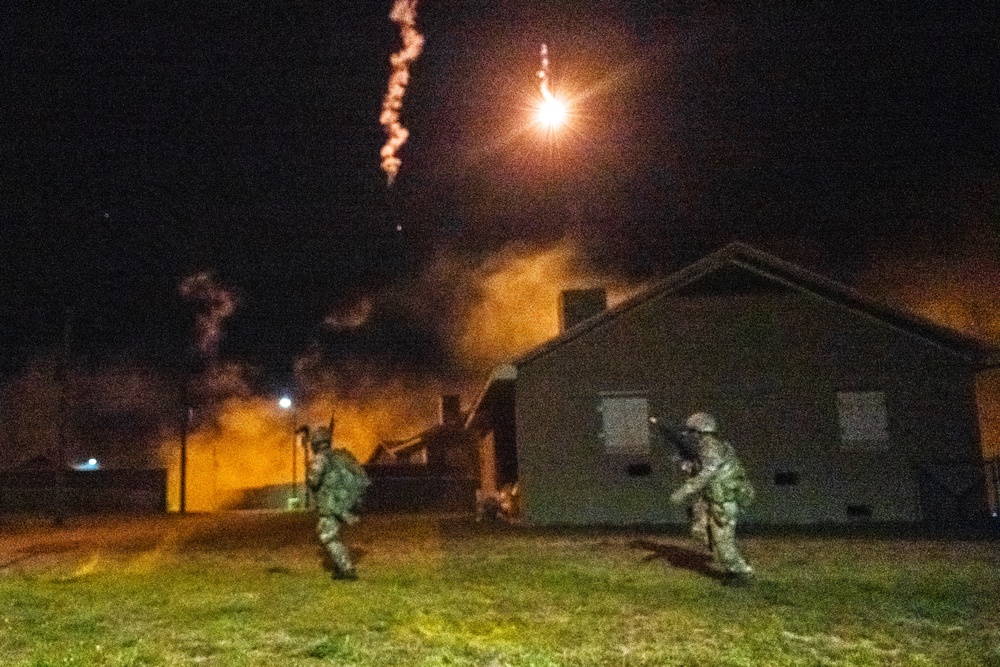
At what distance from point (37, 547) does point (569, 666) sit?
42.6 feet

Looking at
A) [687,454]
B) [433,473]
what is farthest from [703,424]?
[433,473]

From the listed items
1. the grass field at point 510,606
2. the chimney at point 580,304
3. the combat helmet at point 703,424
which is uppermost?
the chimney at point 580,304

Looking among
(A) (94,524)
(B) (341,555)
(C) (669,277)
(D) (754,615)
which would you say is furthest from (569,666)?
(A) (94,524)

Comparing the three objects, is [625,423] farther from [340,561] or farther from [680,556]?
[340,561]

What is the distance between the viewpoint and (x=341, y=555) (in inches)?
443

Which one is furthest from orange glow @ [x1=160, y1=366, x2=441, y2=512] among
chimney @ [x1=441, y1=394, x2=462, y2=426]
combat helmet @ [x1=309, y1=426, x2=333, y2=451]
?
combat helmet @ [x1=309, y1=426, x2=333, y2=451]

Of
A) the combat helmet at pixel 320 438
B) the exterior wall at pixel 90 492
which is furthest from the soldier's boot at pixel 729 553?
the exterior wall at pixel 90 492

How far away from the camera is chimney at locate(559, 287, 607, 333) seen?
77.8ft

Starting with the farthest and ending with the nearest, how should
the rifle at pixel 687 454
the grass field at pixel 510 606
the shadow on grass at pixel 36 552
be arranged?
the shadow on grass at pixel 36 552 < the rifle at pixel 687 454 < the grass field at pixel 510 606

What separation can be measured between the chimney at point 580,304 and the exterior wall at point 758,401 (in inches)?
121

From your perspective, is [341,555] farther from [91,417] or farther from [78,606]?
[91,417]

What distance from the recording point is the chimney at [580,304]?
23703 millimetres

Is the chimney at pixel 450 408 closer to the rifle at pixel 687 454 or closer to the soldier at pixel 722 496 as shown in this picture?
the rifle at pixel 687 454

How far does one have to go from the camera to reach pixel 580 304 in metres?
23.8
